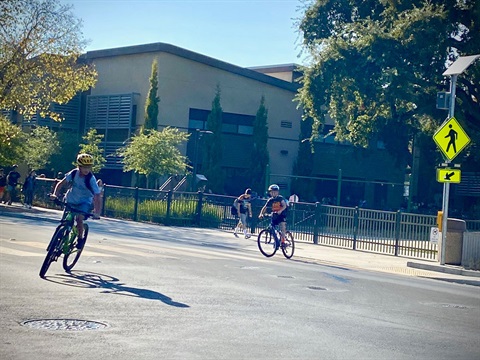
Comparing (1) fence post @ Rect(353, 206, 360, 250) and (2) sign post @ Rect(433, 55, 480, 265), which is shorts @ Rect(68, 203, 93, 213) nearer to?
(2) sign post @ Rect(433, 55, 480, 265)

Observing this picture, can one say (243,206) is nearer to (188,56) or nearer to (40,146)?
(188,56)

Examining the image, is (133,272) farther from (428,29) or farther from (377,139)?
(377,139)

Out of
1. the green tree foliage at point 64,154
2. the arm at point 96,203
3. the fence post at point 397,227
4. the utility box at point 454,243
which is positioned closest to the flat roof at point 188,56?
the green tree foliage at point 64,154

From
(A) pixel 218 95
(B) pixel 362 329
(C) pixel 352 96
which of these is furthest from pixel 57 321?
(A) pixel 218 95

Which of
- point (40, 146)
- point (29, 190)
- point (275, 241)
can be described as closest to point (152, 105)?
point (40, 146)

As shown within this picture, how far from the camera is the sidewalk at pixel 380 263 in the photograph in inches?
714

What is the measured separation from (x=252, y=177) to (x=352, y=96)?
10.5 metres

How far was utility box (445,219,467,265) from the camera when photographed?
64.4ft

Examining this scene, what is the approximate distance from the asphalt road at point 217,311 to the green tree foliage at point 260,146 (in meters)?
29.3

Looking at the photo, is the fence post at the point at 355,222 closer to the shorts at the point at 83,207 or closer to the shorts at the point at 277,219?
the shorts at the point at 277,219

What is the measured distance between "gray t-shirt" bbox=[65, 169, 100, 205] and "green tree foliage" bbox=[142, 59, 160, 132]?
28.6 meters

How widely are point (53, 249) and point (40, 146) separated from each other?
31959mm

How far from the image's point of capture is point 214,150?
43625 millimetres

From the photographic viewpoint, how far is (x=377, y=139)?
50.2m
